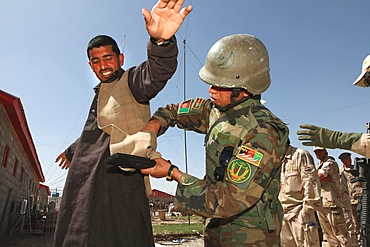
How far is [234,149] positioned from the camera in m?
1.85

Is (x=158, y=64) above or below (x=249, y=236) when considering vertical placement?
above

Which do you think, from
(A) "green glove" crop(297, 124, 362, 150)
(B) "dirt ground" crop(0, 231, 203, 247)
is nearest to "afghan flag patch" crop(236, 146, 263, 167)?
(A) "green glove" crop(297, 124, 362, 150)

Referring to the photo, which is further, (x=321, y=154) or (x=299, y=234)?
(x=321, y=154)

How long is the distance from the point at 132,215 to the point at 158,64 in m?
0.83

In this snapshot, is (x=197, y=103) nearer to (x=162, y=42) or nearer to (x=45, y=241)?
(x=162, y=42)

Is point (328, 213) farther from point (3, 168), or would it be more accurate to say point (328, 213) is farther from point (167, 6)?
point (3, 168)

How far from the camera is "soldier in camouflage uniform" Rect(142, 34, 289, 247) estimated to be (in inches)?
65.7

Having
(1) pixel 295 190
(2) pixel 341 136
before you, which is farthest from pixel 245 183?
(1) pixel 295 190

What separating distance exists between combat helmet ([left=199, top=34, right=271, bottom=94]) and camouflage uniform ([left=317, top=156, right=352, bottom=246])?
554 centimetres

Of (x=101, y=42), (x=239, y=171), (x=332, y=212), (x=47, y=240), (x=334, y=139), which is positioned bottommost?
(x=47, y=240)

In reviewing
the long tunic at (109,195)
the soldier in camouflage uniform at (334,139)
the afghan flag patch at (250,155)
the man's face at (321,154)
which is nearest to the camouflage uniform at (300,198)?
the man's face at (321,154)

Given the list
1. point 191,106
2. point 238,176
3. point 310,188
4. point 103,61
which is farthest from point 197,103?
point 310,188

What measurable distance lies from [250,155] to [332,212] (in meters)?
6.17

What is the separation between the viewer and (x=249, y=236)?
→ 1907 mm
